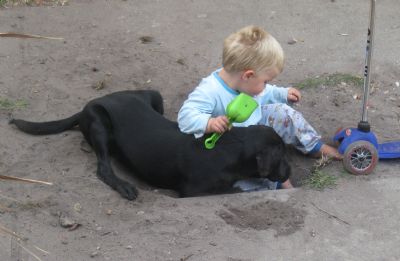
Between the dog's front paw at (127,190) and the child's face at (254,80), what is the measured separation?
2.71 ft

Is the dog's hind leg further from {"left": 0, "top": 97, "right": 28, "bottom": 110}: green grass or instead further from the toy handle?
{"left": 0, "top": 97, "right": 28, "bottom": 110}: green grass

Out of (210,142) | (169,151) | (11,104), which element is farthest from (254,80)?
(11,104)

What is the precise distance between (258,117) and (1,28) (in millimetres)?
2642

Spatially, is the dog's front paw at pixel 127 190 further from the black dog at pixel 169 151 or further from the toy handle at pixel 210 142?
the toy handle at pixel 210 142

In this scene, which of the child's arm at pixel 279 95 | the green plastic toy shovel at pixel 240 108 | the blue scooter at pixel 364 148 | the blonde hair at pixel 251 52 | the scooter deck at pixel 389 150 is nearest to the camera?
the green plastic toy shovel at pixel 240 108

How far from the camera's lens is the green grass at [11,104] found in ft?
14.9

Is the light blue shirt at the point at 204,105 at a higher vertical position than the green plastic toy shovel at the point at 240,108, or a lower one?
lower

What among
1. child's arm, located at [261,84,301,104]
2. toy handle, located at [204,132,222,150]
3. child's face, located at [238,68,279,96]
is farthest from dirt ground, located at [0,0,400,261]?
child's face, located at [238,68,279,96]

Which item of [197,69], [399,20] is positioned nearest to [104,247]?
[197,69]

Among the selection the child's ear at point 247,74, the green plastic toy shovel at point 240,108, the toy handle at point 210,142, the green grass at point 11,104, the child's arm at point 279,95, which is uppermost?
the child's ear at point 247,74

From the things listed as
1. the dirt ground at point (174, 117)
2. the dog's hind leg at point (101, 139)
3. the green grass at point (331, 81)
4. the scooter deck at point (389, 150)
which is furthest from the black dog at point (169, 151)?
the green grass at point (331, 81)

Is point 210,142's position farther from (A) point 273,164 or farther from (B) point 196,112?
(A) point 273,164

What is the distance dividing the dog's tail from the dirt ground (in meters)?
0.05

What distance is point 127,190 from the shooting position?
3689 mm
